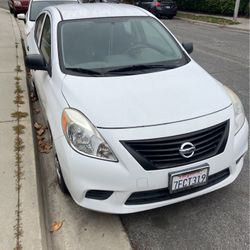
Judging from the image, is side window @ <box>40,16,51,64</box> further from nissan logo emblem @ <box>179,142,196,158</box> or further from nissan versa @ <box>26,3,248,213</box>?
nissan logo emblem @ <box>179,142,196,158</box>

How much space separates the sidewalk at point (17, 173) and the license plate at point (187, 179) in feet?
3.51

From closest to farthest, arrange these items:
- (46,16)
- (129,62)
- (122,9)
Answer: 1. (129,62)
2. (122,9)
3. (46,16)

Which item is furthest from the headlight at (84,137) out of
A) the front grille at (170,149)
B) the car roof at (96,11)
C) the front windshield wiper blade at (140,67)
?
the car roof at (96,11)

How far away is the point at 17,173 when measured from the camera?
11.4ft

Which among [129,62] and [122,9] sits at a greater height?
[122,9]

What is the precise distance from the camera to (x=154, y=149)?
2688mm

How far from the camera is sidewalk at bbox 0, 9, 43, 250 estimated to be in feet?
8.97

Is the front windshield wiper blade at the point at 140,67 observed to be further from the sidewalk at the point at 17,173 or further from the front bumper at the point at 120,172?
the sidewalk at the point at 17,173

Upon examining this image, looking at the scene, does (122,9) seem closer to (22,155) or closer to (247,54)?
(22,155)

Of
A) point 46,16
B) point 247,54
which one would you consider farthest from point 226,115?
point 247,54

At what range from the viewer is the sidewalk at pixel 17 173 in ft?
8.97

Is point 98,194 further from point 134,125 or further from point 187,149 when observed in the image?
point 187,149

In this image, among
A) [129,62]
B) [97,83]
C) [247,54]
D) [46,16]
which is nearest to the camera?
[97,83]

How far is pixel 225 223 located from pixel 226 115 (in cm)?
91
